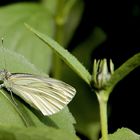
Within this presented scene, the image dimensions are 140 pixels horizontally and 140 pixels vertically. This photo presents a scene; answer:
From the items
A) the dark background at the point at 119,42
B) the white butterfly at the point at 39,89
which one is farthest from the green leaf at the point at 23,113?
the dark background at the point at 119,42

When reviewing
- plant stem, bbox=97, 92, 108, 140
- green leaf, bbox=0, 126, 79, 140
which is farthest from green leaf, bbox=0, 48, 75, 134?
green leaf, bbox=0, 126, 79, 140

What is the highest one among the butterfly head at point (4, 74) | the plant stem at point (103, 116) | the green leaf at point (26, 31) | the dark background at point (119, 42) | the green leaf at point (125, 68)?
the green leaf at point (125, 68)

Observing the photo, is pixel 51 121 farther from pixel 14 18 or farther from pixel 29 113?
pixel 14 18

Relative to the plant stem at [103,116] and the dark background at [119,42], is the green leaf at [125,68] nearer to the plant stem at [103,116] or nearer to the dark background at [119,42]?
the plant stem at [103,116]

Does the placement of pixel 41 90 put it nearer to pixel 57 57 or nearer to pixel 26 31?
pixel 57 57

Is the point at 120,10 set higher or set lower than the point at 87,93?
higher

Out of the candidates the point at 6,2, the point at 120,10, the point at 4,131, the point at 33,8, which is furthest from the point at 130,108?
the point at 4,131
